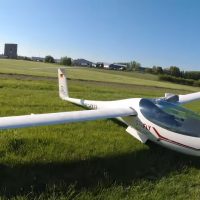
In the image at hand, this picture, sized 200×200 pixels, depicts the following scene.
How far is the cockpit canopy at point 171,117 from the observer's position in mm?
7656

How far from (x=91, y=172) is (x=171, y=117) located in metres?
2.61

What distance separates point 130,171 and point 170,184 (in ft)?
3.04

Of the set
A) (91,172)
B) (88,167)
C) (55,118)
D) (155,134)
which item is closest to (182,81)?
(155,134)

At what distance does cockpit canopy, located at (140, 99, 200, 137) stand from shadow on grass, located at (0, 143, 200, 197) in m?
0.83

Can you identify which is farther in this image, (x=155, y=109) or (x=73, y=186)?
(x=155, y=109)

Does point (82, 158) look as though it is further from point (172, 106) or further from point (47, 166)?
point (172, 106)

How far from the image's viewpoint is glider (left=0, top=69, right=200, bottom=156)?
7.34 metres

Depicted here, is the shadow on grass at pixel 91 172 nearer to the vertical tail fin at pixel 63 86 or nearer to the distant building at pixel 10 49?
the vertical tail fin at pixel 63 86

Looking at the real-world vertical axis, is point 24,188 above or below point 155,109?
below

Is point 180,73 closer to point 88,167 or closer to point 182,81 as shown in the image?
point 182,81

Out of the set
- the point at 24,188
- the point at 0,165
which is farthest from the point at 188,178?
the point at 0,165

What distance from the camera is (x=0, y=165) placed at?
6.64 meters

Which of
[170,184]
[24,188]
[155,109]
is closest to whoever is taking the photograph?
[24,188]

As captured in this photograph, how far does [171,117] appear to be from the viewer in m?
8.07
